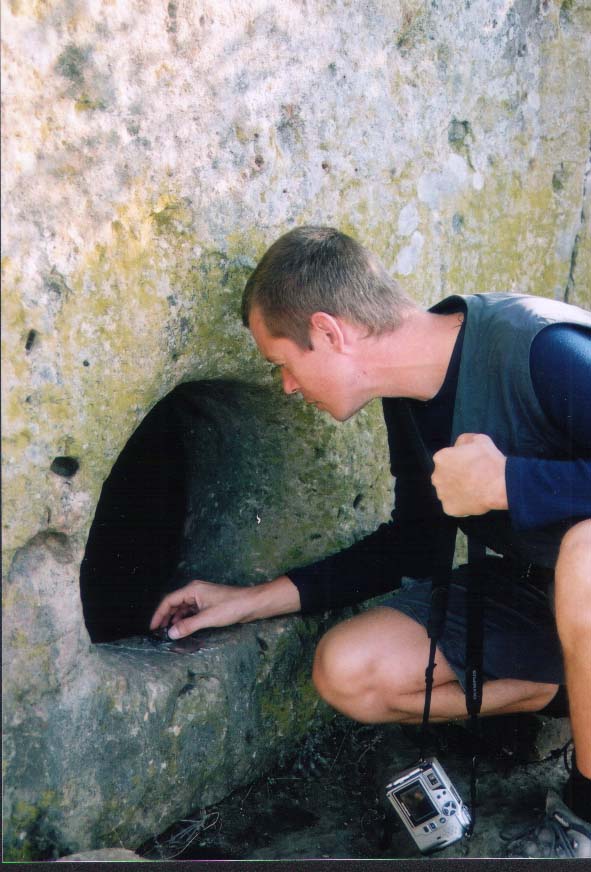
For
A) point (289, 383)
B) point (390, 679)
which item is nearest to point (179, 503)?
point (289, 383)

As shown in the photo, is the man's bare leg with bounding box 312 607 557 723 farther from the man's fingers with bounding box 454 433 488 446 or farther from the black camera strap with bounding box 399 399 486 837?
the man's fingers with bounding box 454 433 488 446

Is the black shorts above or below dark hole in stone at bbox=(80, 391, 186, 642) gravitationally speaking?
below

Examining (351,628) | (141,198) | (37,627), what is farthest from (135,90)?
(351,628)

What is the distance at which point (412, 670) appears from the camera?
87.6 inches

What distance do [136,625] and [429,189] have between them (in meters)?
1.30

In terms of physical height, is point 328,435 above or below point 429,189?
below

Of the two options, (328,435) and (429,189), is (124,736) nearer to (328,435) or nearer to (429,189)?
(328,435)

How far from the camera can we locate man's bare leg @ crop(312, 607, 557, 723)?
2.21 metres

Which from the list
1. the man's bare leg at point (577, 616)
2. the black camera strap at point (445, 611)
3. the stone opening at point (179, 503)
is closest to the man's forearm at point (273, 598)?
the stone opening at point (179, 503)

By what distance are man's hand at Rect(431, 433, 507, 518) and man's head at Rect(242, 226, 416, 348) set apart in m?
0.29

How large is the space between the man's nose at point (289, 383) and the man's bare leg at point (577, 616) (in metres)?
0.63

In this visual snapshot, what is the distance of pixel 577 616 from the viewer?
1850mm

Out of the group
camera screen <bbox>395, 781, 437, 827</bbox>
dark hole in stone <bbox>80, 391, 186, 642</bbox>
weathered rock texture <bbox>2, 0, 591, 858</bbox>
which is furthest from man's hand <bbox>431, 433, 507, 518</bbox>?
dark hole in stone <bbox>80, 391, 186, 642</bbox>

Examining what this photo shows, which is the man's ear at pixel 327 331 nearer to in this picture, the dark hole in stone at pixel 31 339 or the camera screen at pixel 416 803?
the dark hole in stone at pixel 31 339
